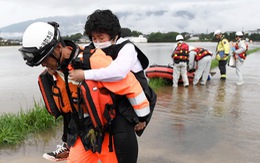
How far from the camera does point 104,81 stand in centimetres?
210

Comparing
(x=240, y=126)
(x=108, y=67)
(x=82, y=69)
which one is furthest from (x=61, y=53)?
(x=240, y=126)

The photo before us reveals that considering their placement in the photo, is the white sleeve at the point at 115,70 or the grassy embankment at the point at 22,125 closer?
the white sleeve at the point at 115,70

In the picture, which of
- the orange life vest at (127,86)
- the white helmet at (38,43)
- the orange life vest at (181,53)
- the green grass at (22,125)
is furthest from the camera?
the orange life vest at (181,53)

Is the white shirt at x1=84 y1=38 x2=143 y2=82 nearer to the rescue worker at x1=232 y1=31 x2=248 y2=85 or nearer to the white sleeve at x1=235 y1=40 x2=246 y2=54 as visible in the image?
the rescue worker at x1=232 y1=31 x2=248 y2=85

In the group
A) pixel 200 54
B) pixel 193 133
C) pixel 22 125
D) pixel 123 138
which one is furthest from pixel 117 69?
pixel 200 54

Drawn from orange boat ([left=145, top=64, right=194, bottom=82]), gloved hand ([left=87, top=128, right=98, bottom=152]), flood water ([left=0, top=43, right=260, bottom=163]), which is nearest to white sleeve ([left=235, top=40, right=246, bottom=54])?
orange boat ([left=145, top=64, right=194, bottom=82])

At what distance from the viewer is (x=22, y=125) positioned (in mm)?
5141

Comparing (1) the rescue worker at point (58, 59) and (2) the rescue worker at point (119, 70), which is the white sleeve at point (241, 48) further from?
(1) the rescue worker at point (58, 59)

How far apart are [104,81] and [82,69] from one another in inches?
7.0

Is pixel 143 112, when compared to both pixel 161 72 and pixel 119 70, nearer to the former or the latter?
pixel 119 70

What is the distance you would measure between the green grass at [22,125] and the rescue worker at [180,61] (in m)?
4.97

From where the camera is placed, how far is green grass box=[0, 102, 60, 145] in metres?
4.64

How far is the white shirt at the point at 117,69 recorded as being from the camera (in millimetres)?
2043

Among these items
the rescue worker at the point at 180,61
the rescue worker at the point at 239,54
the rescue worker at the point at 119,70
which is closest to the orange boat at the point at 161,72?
the rescue worker at the point at 180,61
